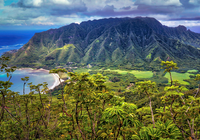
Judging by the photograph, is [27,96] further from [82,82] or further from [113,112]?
[113,112]

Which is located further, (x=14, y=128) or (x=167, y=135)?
(x=14, y=128)

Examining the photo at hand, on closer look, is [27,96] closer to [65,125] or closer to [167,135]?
[65,125]

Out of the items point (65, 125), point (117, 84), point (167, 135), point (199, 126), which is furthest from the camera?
point (117, 84)

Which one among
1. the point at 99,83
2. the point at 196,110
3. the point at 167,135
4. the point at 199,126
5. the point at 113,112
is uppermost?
the point at 99,83

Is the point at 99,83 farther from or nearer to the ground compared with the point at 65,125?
farther from the ground

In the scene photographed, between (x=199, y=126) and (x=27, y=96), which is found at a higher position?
(x=27, y=96)

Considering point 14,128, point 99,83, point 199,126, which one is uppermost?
point 99,83

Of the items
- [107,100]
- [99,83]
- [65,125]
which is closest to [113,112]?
[107,100]

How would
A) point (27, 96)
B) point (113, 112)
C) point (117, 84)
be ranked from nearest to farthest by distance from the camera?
point (113, 112) < point (27, 96) < point (117, 84)

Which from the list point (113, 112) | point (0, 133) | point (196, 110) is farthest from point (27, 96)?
point (196, 110)
